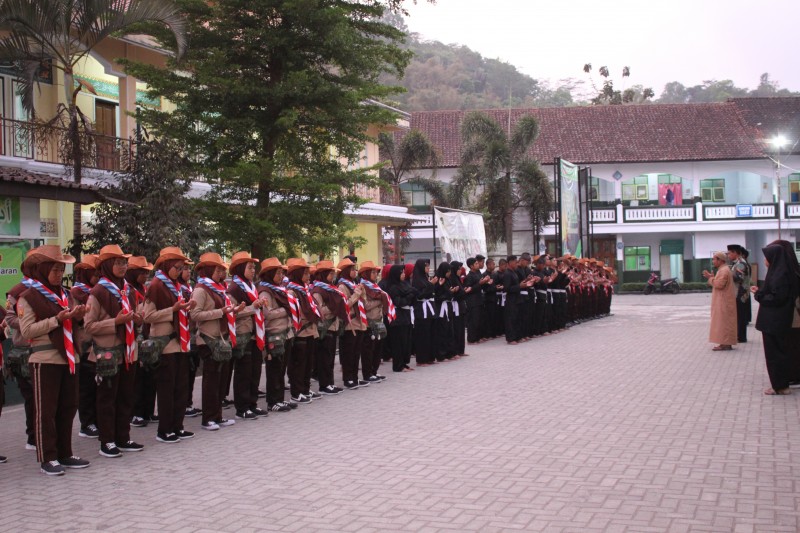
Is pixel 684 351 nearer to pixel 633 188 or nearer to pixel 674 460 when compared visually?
pixel 674 460

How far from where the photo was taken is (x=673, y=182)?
173ft

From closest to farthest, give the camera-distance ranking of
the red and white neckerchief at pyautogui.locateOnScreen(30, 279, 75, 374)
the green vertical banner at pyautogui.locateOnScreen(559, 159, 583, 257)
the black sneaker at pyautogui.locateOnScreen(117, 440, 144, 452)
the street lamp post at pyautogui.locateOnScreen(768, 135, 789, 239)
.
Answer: the red and white neckerchief at pyautogui.locateOnScreen(30, 279, 75, 374)
the black sneaker at pyautogui.locateOnScreen(117, 440, 144, 452)
the green vertical banner at pyautogui.locateOnScreen(559, 159, 583, 257)
the street lamp post at pyautogui.locateOnScreen(768, 135, 789, 239)

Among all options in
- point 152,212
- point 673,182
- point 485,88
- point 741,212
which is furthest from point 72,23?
point 485,88

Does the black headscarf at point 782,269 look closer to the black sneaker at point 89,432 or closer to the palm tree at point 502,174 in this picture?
the black sneaker at point 89,432

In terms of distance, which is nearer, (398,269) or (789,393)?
(789,393)

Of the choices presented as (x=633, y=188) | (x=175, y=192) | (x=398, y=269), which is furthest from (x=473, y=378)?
(x=633, y=188)

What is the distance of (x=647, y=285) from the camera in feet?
160

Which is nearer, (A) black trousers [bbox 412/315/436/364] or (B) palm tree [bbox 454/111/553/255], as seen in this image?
(A) black trousers [bbox 412/315/436/364]

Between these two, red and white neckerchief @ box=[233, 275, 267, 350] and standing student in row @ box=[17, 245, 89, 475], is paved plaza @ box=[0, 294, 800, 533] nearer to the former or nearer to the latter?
standing student in row @ box=[17, 245, 89, 475]

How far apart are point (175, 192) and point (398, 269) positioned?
4.10 meters

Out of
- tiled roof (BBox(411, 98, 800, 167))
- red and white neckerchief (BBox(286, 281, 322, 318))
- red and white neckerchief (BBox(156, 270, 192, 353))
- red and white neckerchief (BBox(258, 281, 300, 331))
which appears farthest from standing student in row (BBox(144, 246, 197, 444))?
tiled roof (BBox(411, 98, 800, 167))

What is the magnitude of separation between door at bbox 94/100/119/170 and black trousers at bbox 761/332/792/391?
43.4 ft

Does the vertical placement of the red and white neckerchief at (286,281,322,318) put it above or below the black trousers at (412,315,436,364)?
above

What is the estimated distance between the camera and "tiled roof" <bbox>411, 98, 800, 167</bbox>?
52562 millimetres
